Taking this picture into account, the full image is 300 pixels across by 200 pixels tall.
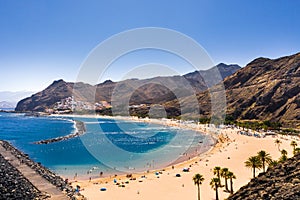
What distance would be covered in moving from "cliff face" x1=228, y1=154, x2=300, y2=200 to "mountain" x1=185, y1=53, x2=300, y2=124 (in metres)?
105

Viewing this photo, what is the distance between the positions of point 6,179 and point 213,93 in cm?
15237

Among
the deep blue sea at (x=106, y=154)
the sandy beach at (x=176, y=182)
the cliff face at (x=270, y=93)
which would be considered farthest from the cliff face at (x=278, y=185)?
the cliff face at (x=270, y=93)

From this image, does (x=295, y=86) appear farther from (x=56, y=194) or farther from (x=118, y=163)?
(x=56, y=194)

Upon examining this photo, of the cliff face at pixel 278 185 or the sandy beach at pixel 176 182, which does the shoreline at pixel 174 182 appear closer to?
the sandy beach at pixel 176 182

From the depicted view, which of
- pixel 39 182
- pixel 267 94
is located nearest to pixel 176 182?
pixel 39 182

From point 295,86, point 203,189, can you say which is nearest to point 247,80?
point 295,86

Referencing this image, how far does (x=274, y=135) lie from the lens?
288 feet

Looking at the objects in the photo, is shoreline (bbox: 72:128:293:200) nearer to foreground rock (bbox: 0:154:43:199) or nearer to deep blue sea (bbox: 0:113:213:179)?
deep blue sea (bbox: 0:113:213:179)

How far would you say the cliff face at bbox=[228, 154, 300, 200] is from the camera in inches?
379

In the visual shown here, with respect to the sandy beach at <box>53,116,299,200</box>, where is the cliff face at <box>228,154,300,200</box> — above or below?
above

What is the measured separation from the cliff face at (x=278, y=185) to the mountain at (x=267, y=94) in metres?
105

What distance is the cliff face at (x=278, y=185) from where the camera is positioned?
9625mm

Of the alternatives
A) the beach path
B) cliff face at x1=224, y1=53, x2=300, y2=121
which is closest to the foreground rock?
the beach path

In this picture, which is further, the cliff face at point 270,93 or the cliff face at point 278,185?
the cliff face at point 270,93
